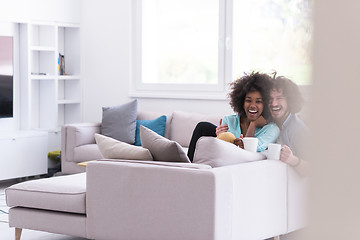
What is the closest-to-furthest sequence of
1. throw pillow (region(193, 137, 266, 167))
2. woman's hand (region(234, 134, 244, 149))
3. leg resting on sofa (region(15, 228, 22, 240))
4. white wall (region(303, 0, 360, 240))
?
1. white wall (region(303, 0, 360, 240))
2. throw pillow (region(193, 137, 266, 167))
3. woman's hand (region(234, 134, 244, 149))
4. leg resting on sofa (region(15, 228, 22, 240))

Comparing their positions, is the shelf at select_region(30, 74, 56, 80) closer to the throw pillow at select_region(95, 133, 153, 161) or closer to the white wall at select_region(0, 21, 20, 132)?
the white wall at select_region(0, 21, 20, 132)

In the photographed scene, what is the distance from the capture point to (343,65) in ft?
0.64

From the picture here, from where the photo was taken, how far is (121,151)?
3.30 metres

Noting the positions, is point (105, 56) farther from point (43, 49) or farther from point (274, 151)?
point (274, 151)

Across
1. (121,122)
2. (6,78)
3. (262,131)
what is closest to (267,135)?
(262,131)

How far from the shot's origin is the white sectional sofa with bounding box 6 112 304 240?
2.89 m

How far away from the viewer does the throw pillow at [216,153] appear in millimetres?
3055

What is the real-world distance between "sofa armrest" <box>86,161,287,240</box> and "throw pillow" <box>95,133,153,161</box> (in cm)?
11

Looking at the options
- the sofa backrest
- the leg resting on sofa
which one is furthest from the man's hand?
the sofa backrest

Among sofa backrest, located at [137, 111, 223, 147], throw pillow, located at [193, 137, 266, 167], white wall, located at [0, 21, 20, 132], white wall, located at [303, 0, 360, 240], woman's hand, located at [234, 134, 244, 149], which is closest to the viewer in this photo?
white wall, located at [303, 0, 360, 240]

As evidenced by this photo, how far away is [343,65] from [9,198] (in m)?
3.63

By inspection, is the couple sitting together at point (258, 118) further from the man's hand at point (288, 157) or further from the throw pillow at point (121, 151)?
the throw pillow at point (121, 151)

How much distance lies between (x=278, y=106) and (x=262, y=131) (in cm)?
19

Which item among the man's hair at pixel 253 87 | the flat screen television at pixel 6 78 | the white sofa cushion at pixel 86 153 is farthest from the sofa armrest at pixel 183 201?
the flat screen television at pixel 6 78
